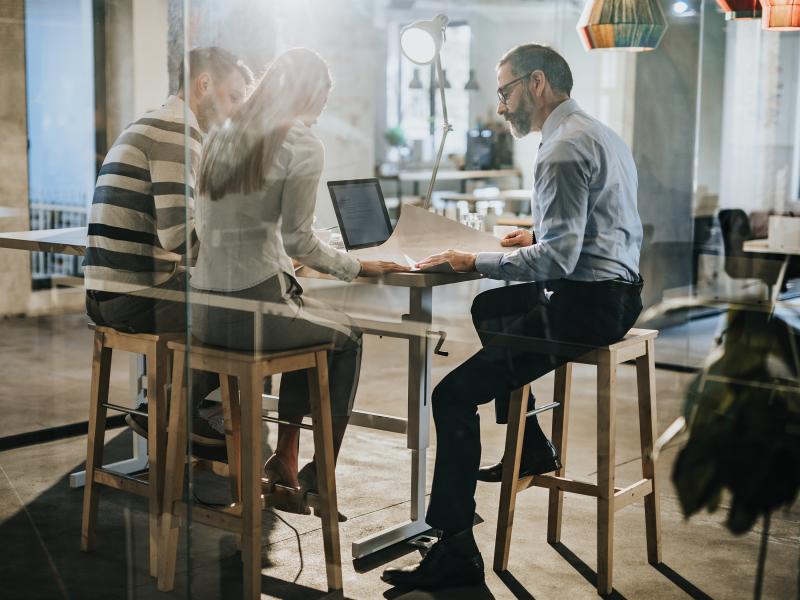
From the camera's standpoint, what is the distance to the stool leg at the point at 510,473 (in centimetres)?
252

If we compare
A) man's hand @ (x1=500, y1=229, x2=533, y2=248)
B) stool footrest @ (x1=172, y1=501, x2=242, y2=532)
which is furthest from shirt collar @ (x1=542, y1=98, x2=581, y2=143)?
stool footrest @ (x1=172, y1=501, x2=242, y2=532)

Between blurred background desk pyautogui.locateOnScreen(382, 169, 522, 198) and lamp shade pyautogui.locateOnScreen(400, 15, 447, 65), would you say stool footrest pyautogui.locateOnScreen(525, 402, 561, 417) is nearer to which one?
blurred background desk pyautogui.locateOnScreen(382, 169, 522, 198)

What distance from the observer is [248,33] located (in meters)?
2.04

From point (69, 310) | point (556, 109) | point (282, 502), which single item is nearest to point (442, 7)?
point (556, 109)

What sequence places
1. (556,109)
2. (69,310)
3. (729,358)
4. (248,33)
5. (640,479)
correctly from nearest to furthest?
(729,358) → (248,33) → (640,479) → (556,109) → (69,310)

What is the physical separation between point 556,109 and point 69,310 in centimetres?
164

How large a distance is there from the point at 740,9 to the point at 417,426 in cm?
133

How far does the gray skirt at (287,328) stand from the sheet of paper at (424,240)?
9.4 inches

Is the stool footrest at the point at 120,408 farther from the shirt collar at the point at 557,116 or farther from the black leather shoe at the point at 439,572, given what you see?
the shirt collar at the point at 557,116

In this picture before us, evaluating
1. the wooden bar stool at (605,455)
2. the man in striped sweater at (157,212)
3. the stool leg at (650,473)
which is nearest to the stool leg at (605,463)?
the wooden bar stool at (605,455)

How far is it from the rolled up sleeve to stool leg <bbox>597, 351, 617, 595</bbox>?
23 cm

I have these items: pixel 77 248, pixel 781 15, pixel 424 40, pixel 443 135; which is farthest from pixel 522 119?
pixel 77 248

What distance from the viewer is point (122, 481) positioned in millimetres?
2646

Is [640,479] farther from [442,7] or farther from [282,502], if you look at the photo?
[442,7]
